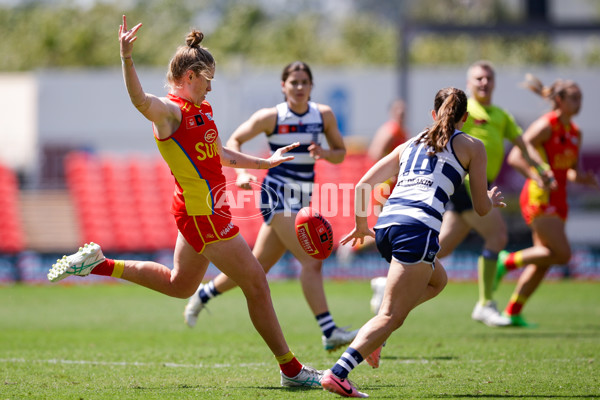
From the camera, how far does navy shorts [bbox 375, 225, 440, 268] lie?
5.41m

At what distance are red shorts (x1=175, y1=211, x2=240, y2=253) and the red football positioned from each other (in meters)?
0.51

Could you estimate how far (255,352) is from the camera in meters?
7.77

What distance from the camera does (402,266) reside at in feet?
17.9

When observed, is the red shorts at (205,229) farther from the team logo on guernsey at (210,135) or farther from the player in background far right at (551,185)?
the player in background far right at (551,185)

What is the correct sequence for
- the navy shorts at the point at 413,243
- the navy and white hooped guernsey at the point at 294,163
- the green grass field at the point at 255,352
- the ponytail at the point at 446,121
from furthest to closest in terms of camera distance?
the navy and white hooped guernsey at the point at 294,163 → the green grass field at the point at 255,352 → the ponytail at the point at 446,121 → the navy shorts at the point at 413,243

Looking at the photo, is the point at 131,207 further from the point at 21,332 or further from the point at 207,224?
the point at 207,224

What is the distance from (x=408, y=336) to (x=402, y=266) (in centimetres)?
348

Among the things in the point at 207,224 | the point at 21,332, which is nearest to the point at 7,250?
the point at 21,332

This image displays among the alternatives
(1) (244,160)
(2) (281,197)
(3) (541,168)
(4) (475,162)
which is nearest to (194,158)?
(1) (244,160)

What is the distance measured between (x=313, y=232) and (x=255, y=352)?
7.04 ft

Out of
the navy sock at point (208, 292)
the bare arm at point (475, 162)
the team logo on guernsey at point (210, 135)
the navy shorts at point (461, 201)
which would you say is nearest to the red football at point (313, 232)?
the team logo on guernsey at point (210, 135)

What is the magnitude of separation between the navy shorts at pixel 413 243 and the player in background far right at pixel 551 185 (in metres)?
4.12

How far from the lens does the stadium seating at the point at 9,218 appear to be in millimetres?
16297

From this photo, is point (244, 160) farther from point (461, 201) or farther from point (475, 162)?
point (461, 201)
